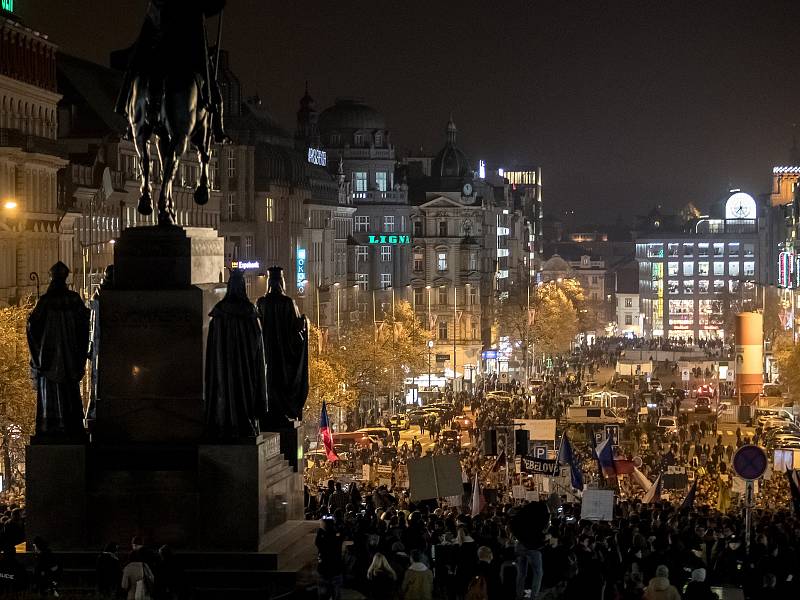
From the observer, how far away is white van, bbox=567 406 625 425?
3305 inches

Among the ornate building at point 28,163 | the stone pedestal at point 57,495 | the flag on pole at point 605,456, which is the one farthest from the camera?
the ornate building at point 28,163

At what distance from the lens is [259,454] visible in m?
23.0

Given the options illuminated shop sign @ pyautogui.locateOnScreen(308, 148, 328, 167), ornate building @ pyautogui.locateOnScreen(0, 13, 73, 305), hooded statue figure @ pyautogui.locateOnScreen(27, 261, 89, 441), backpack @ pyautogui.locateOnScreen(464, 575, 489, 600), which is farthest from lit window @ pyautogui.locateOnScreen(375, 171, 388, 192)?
backpack @ pyautogui.locateOnScreen(464, 575, 489, 600)

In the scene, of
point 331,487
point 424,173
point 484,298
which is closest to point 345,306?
point 484,298

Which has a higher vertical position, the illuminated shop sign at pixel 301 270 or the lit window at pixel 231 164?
the lit window at pixel 231 164

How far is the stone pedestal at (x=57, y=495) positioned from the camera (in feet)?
75.7

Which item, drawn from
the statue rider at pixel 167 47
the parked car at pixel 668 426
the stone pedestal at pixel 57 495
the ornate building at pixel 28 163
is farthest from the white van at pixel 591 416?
the stone pedestal at pixel 57 495

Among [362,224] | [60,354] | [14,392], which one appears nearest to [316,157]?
[362,224]

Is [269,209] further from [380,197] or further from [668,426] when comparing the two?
[380,197]

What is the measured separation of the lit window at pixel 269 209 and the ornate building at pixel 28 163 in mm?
32306

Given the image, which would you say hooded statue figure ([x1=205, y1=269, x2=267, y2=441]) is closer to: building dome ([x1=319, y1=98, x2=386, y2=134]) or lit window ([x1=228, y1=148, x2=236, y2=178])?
lit window ([x1=228, y1=148, x2=236, y2=178])

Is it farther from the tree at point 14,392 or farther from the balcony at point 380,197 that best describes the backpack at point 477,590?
the balcony at point 380,197

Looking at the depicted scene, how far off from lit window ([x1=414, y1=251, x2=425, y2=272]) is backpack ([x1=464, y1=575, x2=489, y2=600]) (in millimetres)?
142306

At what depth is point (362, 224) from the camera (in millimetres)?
158250
